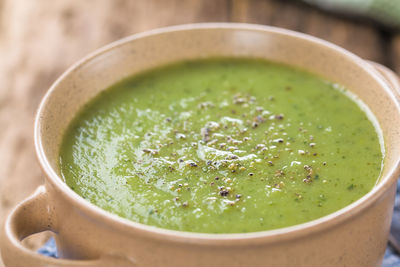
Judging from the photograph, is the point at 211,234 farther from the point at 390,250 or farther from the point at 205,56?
the point at 205,56

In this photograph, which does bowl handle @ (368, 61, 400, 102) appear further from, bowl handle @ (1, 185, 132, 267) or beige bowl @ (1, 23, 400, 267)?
bowl handle @ (1, 185, 132, 267)

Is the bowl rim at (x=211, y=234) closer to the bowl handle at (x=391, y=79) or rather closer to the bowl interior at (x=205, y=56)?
the bowl interior at (x=205, y=56)

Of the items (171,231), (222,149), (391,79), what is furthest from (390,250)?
(171,231)

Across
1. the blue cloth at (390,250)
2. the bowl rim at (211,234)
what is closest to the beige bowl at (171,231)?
the bowl rim at (211,234)

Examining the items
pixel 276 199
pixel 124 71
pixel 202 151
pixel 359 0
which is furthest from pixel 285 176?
pixel 359 0

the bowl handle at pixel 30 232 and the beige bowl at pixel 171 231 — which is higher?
the beige bowl at pixel 171 231

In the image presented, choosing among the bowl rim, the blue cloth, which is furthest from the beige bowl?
the blue cloth
